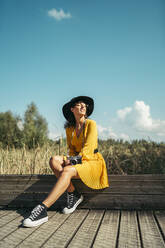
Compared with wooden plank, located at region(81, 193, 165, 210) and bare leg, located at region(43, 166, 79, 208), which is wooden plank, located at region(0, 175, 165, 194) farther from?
bare leg, located at region(43, 166, 79, 208)

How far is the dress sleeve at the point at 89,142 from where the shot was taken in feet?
8.55

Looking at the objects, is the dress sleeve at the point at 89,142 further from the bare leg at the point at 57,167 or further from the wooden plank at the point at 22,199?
the wooden plank at the point at 22,199

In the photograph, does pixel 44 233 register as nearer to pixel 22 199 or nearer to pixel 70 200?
pixel 70 200

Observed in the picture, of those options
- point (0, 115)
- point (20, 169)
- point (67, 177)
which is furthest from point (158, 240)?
point (0, 115)

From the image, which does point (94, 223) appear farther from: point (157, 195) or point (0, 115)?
point (0, 115)

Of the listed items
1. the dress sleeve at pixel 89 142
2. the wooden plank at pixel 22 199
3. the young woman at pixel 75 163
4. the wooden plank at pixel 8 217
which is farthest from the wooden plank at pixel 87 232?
the wooden plank at pixel 8 217

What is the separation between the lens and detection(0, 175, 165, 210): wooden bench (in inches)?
103

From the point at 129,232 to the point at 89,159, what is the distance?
88cm

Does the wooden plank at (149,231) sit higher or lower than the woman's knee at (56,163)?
lower

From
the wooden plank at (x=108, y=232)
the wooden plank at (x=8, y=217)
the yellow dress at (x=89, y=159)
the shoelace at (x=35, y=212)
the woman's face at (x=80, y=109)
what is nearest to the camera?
the wooden plank at (x=108, y=232)

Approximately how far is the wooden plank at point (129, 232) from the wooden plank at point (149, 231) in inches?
2.1

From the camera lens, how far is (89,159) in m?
2.61

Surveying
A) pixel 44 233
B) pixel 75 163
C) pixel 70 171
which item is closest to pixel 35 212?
pixel 44 233

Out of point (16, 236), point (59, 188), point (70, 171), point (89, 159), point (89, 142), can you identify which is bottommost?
point (16, 236)
